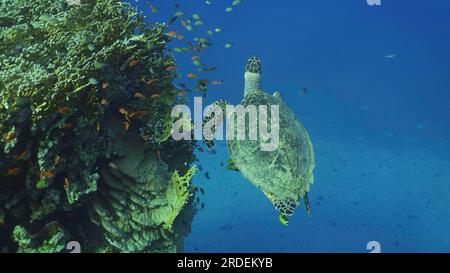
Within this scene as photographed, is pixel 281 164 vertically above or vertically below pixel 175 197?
above

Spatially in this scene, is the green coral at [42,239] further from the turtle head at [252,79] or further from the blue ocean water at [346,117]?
the blue ocean water at [346,117]

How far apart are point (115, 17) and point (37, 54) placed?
44.8 inches

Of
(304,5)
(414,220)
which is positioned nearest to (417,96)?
(304,5)

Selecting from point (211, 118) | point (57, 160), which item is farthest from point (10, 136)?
point (211, 118)

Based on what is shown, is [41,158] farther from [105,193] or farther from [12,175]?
[105,193]

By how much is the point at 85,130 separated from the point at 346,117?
87.8ft

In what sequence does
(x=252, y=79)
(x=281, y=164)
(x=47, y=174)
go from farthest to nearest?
1. (x=252, y=79)
2. (x=281, y=164)
3. (x=47, y=174)

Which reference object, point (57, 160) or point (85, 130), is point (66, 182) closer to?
point (57, 160)

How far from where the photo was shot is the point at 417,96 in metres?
33.0

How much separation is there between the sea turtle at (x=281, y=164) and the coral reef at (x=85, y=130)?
132cm

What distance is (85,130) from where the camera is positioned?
13.3 feet

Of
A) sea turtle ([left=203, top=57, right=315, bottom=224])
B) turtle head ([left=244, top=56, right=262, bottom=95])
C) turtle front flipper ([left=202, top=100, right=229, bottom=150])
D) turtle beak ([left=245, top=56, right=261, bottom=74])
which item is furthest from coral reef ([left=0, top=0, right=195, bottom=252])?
turtle beak ([left=245, top=56, right=261, bottom=74])

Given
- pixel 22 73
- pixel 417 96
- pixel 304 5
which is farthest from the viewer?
pixel 304 5

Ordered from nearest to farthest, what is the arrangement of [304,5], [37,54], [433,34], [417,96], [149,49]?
[37,54], [149,49], [417,96], [433,34], [304,5]
